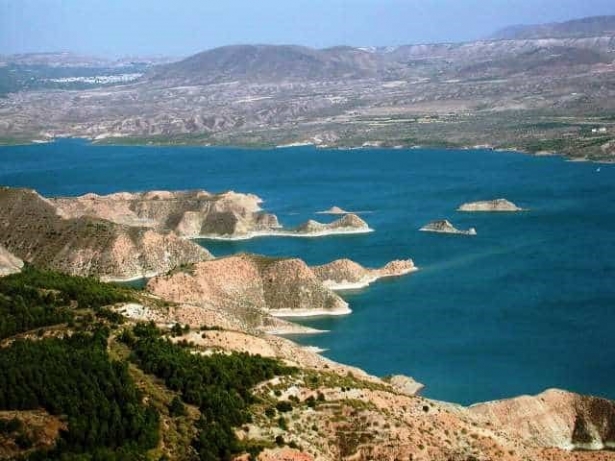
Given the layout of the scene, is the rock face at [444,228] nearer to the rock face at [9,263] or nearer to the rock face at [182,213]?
the rock face at [182,213]

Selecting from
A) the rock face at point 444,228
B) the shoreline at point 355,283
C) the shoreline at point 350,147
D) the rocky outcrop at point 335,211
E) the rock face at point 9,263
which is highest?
the rock face at point 9,263

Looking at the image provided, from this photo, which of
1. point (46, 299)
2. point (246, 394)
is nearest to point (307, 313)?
point (46, 299)

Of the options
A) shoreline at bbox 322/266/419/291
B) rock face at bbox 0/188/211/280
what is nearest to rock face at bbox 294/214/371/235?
rock face at bbox 0/188/211/280

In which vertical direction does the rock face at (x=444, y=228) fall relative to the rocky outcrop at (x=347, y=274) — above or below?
below

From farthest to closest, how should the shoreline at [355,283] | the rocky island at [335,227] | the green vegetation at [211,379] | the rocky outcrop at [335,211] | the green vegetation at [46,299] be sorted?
the rocky outcrop at [335,211], the rocky island at [335,227], the shoreline at [355,283], the green vegetation at [46,299], the green vegetation at [211,379]

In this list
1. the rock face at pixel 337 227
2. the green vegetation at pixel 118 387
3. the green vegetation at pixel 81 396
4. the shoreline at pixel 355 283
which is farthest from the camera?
the rock face at pixel 337 227

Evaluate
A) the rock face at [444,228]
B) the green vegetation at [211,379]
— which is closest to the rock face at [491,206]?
the rock face at [444,228]

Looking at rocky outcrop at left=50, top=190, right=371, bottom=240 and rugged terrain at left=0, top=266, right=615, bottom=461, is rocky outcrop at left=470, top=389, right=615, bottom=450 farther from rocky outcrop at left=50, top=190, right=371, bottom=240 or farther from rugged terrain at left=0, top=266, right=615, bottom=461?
rocky outcrop at left=50, top=190, right=371, bottom=240
